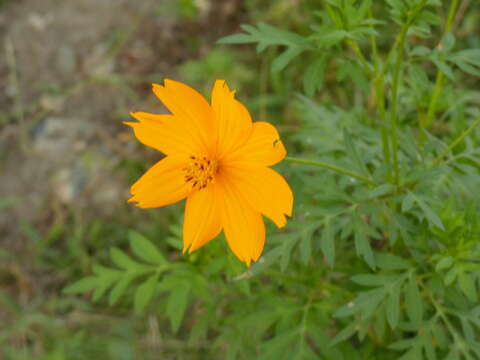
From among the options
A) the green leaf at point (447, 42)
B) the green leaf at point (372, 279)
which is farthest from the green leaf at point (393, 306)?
the green leaf at point (447, 42)

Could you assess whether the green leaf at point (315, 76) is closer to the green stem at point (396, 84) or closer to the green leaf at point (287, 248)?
the green stem at point (396, 84)

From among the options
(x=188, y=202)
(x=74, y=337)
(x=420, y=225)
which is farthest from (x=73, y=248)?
(x=420, y=225)

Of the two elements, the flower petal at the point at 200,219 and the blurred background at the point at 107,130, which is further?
the blurred background at the point at 107,130

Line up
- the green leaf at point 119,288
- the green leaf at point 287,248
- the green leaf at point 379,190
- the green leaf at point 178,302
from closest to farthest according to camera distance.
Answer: the green leaf at point 379,190, the green leaf at point 287,248, the green leaf at point 178,302, the green leaf at point 119,288

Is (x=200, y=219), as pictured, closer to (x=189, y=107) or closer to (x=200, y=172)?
(x=200, y=172)

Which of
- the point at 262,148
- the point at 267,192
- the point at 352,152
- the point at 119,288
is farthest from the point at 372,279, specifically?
the point at 119,288

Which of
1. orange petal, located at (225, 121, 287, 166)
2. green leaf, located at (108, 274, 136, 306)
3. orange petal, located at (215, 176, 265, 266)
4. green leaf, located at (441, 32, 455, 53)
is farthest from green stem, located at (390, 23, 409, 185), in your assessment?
green leaf, located at (108, 274, 136, 306)
